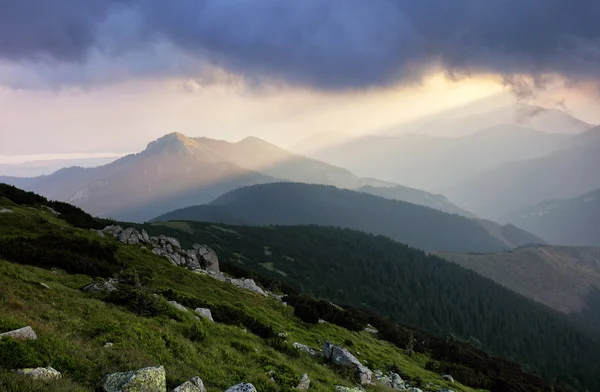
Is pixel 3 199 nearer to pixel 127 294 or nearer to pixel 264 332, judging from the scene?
pixel 127 294

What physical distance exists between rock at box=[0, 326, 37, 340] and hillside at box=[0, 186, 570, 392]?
0.31 metres

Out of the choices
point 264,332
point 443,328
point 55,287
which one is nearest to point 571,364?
point 443,328

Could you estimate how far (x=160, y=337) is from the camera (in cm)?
1694

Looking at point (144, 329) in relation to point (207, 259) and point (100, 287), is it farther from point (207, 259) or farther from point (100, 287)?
point (207, 259)

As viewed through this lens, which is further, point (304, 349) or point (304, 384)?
point (304, 349)

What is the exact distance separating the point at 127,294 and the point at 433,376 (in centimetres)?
2557

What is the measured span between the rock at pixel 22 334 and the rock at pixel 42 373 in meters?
1.92

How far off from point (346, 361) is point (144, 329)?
12.9m

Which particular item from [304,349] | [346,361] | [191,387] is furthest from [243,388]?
[346,361]

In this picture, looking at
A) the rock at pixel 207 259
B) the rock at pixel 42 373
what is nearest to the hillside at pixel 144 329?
the rock at pixel 42 373

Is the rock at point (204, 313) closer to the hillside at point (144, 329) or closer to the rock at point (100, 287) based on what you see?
the hillside at point (144, 329)

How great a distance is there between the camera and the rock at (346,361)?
2305 centimetres

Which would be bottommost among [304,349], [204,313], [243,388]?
[304,349]

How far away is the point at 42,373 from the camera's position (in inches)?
437
